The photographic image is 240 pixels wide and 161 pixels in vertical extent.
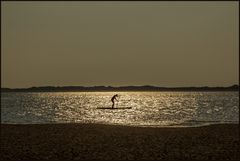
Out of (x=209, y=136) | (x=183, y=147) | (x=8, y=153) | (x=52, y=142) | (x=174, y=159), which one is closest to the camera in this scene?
(x=174, y=159)

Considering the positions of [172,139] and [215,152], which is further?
[172,139]

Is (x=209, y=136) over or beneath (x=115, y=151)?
over

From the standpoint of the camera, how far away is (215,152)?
2220 cm

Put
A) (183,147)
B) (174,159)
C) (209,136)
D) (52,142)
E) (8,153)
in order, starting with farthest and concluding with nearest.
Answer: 1. (209,136)
2. (52,142)
3. (183,147)
4. (8,153)
5. (174,159)

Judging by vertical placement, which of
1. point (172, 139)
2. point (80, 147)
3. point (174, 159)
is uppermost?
point (172, 139)

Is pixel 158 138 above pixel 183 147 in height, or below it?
above

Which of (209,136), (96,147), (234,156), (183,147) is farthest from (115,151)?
(209,136)

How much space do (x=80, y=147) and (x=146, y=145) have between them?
335cm

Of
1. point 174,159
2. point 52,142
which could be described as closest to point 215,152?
point 174,159

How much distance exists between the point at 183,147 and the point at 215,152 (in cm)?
223

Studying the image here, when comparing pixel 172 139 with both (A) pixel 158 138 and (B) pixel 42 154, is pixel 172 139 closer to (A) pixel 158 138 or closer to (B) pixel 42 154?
(A) pixel 158 138

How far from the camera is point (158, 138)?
2836 centimetres

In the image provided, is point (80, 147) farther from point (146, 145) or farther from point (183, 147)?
point (183, 147)

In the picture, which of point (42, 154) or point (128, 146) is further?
point (128, 146)
